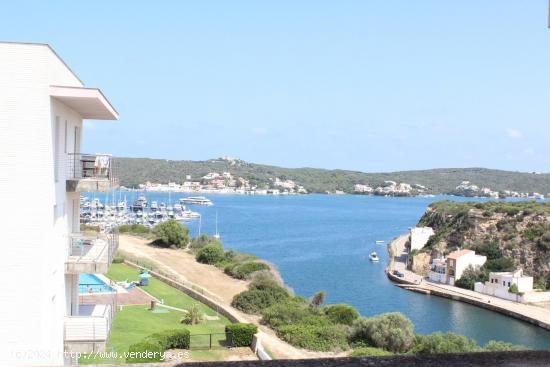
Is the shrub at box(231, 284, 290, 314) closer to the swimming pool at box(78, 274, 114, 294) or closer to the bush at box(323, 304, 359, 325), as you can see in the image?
the bush at box(323, 304, 359, 325)

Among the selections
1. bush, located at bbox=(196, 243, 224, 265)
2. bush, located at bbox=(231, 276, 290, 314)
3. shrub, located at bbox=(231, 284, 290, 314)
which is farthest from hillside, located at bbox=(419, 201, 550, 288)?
shrub, located at bbox=(231, 284, 290, 314)

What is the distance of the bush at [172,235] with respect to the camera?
55.3 metres

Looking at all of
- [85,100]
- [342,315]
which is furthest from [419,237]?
[85,100]

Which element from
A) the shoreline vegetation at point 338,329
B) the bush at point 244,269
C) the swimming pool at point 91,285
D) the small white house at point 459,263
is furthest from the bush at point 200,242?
the swimming pool at point 91,285

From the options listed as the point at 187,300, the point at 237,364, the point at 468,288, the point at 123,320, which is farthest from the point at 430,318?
the point at 237,364

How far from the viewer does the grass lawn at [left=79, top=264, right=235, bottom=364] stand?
63.5 feet

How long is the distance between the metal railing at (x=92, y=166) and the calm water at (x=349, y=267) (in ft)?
105

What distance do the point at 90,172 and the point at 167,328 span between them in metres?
11.2

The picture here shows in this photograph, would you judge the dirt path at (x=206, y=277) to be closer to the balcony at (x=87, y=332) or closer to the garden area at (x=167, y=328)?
the garden area at (x=167, y=328)

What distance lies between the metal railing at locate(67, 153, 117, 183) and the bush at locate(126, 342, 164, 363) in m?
5.92

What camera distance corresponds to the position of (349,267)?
67.1 metres

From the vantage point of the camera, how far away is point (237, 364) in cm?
534

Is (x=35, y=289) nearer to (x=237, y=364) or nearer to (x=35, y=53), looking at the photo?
(x=35, y=53)

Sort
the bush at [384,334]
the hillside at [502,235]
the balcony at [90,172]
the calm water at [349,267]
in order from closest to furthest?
the balcony at [90,172] < the bush at [384,334] < the calm water at [349,267] < the hillside at [502,235]
